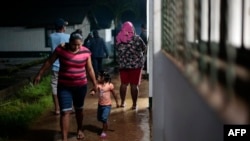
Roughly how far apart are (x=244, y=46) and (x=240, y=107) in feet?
0.65

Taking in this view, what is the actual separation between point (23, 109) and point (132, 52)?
2.57 metres

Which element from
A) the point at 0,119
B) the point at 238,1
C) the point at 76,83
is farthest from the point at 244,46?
the point at 0,119

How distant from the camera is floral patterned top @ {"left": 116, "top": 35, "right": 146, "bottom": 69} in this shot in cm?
730

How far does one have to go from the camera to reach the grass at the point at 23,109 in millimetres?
6284

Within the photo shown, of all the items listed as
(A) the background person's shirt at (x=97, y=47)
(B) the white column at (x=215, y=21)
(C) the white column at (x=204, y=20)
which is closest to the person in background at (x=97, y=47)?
(A) the background person's shirt at (x=97, y=47)

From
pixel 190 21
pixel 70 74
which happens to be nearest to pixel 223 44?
pixel 190 21

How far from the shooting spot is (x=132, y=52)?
7.32m

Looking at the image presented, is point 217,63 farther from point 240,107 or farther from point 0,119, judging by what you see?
point 0,119

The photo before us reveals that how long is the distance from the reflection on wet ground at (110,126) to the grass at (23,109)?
0.19 metres

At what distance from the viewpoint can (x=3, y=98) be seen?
914cm

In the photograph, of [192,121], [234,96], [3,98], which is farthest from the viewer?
[3,98]

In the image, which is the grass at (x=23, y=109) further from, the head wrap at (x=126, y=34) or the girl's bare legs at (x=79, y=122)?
the head wrap at (x=126, y=34)

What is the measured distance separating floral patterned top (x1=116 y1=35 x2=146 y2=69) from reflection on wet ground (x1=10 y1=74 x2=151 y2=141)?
3.27 feet

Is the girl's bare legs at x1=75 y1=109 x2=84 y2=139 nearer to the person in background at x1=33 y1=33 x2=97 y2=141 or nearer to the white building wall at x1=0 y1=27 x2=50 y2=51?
the person in background at x1=33 y1=33 x2=97 y2=141
